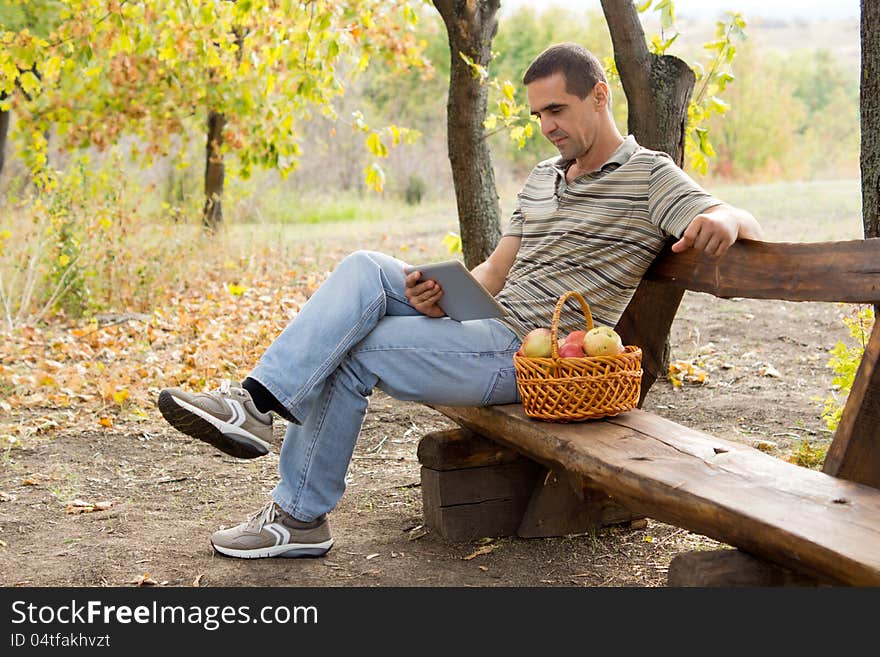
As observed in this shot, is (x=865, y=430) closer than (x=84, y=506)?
Yes

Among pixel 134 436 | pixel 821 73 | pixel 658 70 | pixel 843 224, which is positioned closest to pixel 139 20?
pixel 134 436

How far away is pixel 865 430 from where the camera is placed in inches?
100

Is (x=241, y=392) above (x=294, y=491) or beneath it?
above

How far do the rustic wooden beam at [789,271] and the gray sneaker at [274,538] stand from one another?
1.40 metres

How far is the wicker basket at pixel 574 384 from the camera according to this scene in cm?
297

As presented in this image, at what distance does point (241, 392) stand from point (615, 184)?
1.30 metres

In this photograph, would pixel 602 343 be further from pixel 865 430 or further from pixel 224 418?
pixel 224 418

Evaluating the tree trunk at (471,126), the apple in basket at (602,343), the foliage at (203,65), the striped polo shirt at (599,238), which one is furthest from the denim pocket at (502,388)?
the foliage at (203,65)

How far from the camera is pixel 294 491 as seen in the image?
3.42 m

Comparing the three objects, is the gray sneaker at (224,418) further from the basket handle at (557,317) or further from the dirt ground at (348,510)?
the basket handle at (557,317)

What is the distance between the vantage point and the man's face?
331 cm

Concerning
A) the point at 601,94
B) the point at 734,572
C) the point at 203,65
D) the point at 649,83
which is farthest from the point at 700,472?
the point at 203,65

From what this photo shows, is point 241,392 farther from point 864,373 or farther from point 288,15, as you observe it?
point 288,15

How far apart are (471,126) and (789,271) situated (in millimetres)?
3188
